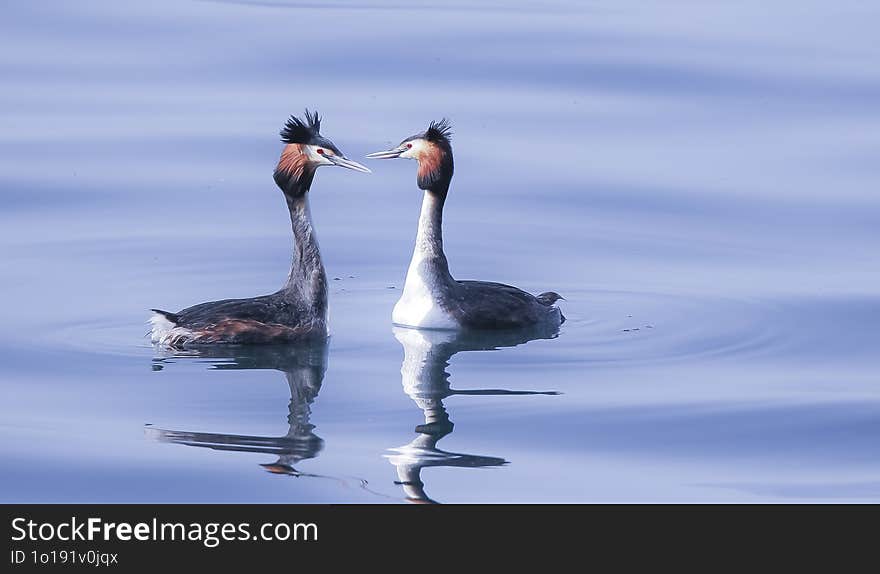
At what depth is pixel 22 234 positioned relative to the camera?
1535cm

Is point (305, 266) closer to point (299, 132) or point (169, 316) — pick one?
point (299, 132)

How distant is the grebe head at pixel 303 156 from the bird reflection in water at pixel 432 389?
1.23 m

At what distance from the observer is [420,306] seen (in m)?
13.0

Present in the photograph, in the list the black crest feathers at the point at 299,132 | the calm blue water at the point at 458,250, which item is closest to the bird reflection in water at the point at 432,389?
the calm blue water at the point at 458,250

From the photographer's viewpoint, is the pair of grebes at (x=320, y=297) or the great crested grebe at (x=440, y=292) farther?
the great crested grebe at (x=440, y=292)

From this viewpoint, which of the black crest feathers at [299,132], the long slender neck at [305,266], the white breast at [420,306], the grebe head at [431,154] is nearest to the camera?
the black crest feathers at [299,132]

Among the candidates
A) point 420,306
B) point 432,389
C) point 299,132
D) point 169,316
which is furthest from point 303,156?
point 432,389

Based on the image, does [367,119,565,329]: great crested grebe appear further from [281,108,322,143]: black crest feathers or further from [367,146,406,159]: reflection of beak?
[281,108,322,143]: black crest feathers

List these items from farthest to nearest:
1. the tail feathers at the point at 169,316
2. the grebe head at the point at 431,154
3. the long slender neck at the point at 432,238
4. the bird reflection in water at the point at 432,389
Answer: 1. the grebe head at the point at 431,154
2. the long slender neck at the point at 432,238
3. the tail feathers at the point at 169,316
4. the bird reflection in water at the point at 432,389

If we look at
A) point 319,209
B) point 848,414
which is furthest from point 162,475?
point 319,209

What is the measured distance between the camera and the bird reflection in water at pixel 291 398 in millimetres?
10039

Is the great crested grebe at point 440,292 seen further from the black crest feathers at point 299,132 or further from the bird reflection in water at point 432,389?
the black crest feathers at point 299,132

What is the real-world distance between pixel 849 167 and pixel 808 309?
4345mm

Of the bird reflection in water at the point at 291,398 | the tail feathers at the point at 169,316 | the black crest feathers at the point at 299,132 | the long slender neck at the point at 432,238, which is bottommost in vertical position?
the bird reflection in water at the point at 291,398
